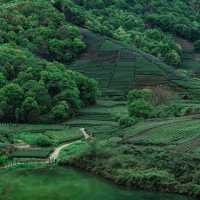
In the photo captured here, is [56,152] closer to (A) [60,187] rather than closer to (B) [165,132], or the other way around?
(A) [60,187]

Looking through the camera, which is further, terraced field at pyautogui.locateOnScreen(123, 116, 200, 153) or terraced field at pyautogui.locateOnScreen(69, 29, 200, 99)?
terraced field at pyautogui.locateOnScreen(69, 29, 200, 99)

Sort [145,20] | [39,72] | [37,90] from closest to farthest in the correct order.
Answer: [37,90] → [39,72] → [145,20]

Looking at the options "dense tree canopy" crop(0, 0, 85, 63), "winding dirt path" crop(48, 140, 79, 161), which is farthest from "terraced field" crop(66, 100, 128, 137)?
"dense tree canopy" crop(0, 0, 85, 63)

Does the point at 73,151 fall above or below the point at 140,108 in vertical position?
below

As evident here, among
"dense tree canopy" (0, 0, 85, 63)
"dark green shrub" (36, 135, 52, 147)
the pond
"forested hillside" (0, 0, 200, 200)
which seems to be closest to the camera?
the pond

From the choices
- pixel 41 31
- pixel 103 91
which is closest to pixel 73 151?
pixel 103 91

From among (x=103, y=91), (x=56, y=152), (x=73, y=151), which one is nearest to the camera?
(x=73, y=151)

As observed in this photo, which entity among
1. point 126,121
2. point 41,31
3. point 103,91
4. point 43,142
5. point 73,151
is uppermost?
point 41,31

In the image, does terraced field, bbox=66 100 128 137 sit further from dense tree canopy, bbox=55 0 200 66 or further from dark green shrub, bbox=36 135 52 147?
dense tree canopy, bbox=55 0 200 66

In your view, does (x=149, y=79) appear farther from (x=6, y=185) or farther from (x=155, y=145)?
(x=6, y=185)
